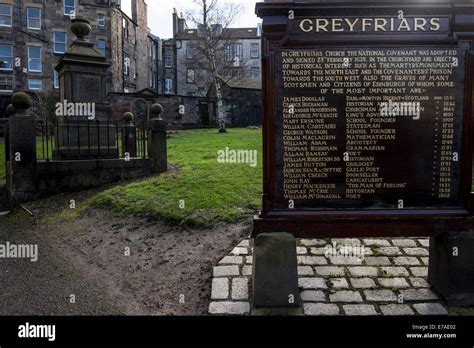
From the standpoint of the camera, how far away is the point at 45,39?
34.5 m

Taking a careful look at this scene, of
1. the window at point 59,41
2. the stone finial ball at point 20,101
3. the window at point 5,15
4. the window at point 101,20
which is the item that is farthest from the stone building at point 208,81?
the window at point 5,15

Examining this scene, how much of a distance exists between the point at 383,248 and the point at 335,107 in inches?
108

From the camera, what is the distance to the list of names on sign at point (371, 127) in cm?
398

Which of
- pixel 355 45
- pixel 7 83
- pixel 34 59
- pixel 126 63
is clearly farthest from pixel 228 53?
pixel 355 45

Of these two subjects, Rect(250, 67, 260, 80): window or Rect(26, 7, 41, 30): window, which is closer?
Rect(26, 7, 41, 30): window

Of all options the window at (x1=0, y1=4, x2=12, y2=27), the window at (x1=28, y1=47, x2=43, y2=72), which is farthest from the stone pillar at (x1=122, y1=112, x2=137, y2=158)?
the window at (x1=0, y1=4, x2=12, y2=27)

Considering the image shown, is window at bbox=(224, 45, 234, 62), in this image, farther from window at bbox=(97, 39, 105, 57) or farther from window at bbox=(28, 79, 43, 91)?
window at bbox=(28, 79, 43, 91)

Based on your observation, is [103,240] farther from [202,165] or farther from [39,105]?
[39,105]

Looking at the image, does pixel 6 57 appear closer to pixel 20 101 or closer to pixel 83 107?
pixel 83 107

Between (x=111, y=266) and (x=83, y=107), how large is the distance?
21.5 feet

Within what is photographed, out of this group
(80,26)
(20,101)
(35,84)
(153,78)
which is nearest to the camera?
(20,101)

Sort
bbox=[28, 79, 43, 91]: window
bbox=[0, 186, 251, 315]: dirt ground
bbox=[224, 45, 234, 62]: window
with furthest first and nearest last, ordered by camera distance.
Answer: bbox=[224, 45, 234, 62]: window → bbox=[28, 79, 43, 91]: window → bbox=[0, 186, 251, 315]: dirt ground

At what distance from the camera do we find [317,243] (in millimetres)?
5953

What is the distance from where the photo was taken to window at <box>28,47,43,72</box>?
34.2 metres
